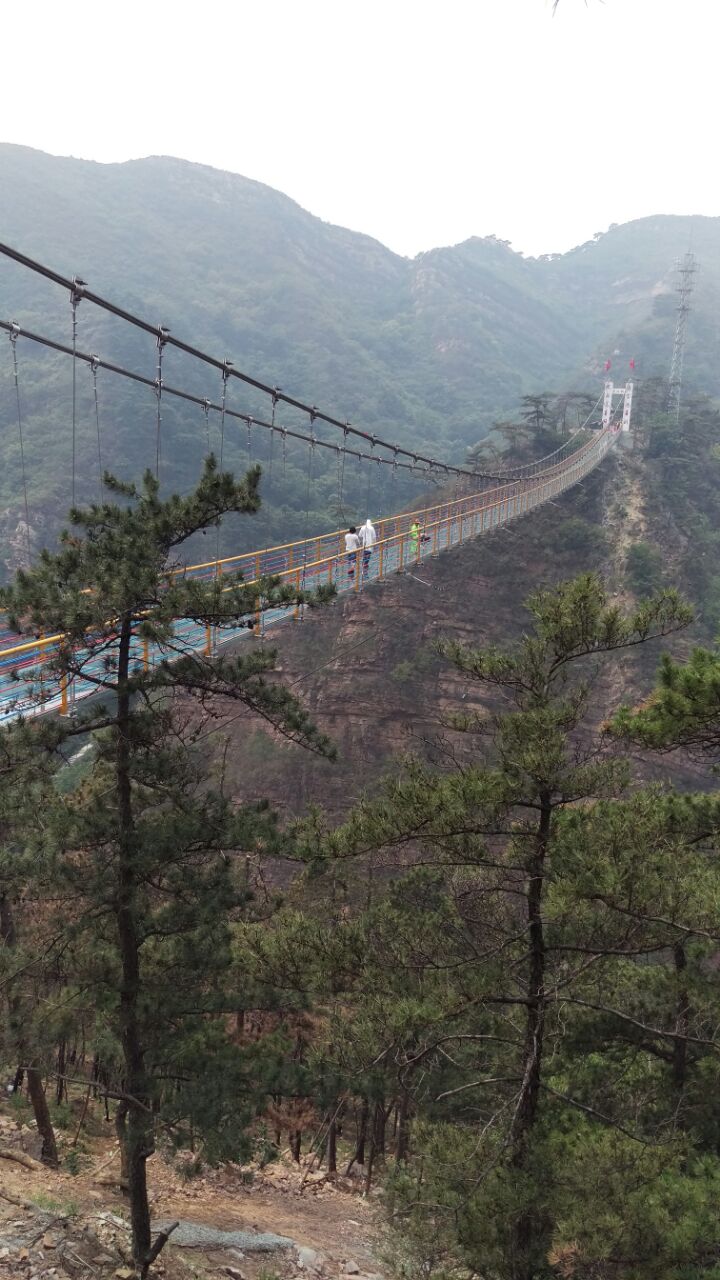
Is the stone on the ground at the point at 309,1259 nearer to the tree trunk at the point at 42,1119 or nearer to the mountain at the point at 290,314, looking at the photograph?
the tree trunk at the point at 42,1119

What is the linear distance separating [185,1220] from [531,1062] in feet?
13.9

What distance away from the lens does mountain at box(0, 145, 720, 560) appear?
4188 centimetres

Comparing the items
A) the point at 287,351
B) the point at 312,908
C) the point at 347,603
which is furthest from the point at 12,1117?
the point at 287,351

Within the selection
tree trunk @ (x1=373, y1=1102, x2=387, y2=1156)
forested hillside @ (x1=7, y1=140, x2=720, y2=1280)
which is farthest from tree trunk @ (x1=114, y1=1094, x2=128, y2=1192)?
tree trunk @ (x1=373, y1=1102, x2=387, y2=1156)

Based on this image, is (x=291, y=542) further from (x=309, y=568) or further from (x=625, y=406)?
(x=625, y=406)

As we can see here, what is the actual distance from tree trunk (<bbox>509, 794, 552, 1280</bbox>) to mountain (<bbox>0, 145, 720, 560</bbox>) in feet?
106

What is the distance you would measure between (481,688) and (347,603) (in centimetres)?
505

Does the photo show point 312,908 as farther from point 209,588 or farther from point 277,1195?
point 209,588

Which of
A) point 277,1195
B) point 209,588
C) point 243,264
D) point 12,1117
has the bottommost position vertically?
point 277,1195

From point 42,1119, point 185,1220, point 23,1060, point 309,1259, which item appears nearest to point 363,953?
point 23,1060

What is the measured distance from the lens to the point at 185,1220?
23.0 ft

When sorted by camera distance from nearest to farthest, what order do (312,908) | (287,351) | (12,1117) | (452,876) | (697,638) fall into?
(452,876)
(12,1117)
(312,908)
(697,638)
(287,351)

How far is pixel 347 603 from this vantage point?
86.3 feet

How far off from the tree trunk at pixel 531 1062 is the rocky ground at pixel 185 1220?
6.25 feet
